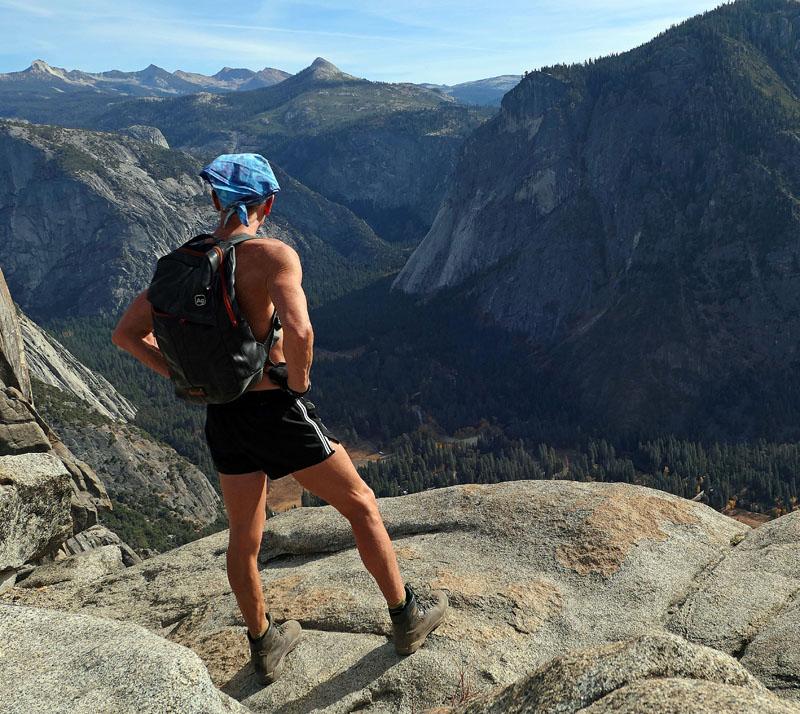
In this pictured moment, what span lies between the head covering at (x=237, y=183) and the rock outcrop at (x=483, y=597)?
386 centimetres

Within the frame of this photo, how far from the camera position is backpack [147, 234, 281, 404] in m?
4.61

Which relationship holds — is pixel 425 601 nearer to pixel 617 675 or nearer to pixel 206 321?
pixel 617 675

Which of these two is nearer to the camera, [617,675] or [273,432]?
[617,675]

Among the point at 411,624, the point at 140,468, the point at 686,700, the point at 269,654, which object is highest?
the point at 686,700

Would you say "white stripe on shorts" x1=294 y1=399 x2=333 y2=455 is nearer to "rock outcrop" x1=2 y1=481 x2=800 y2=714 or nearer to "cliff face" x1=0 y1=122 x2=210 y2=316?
"rock outcrop" x1=2 y1=481 x2=800 y2=714

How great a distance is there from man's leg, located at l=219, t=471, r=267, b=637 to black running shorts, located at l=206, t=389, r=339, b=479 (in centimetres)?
31

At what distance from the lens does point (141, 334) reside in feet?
17.5

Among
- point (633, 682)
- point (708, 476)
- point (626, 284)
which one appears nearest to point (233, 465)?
point (633, 682)

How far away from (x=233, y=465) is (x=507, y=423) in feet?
287

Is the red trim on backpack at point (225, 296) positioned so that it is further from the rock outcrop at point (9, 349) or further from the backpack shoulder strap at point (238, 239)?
the rock outcrop at point (9, 349)

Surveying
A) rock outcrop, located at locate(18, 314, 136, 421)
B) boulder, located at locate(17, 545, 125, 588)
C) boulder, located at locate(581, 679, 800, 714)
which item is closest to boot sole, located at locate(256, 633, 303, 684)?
boulder, located at locate(581, 679, 800, 714)

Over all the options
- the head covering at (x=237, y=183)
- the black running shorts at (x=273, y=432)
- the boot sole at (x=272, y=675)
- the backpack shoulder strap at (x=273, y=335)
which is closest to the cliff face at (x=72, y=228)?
the boot sole at (x=272, y=675)

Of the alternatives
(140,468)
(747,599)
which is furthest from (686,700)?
(140,468)

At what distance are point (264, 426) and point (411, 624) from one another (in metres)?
2.18
